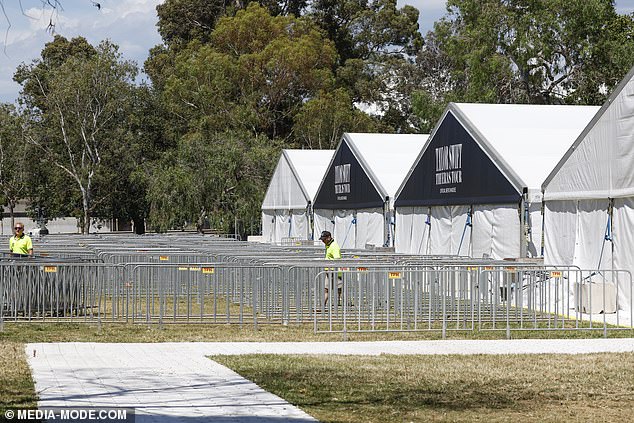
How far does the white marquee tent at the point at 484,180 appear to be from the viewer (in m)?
26.6

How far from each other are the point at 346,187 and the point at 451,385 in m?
27.9

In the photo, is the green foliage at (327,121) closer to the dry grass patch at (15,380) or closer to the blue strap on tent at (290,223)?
the blue strap on tent at (290,223)

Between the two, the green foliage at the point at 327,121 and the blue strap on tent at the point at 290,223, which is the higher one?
the green foliage at the point at 327,121

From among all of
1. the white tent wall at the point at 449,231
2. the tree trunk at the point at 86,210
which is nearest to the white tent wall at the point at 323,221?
the white tent wall at the point at 449,231

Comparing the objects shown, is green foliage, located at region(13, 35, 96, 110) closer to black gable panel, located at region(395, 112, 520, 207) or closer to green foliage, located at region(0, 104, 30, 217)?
green foliage, located at region(0, 104, 30, 217)

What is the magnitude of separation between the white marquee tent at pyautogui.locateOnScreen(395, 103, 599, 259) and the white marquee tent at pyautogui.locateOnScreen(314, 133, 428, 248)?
5.16 feet

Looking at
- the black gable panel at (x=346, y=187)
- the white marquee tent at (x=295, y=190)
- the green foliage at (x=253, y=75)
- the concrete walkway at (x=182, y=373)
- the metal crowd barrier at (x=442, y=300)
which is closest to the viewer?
the concrete walkway at (x=182, y=373)

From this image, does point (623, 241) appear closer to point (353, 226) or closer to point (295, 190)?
point (353, 226)

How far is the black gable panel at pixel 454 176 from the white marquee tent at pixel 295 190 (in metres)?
11.7

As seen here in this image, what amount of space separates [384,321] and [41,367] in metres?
7.40

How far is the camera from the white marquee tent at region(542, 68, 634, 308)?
874 inches

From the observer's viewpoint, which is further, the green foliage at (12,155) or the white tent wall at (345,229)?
the green foliage at (12,155)

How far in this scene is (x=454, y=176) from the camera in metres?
30.5

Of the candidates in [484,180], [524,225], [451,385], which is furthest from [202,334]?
[484,180]
